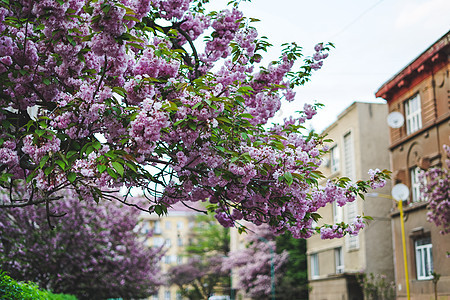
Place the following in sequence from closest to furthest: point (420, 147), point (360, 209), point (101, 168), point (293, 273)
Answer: point (101, 168)
point (420, 147)
point (360, 209)
point (293, 273)

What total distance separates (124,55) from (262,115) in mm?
4409

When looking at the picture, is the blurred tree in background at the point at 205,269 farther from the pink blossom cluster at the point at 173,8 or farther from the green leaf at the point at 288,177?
the green leaf at the point at 288,177

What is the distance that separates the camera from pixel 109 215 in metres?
24.3

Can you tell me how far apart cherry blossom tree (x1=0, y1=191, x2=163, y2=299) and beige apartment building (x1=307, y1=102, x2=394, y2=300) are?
42.7 feet

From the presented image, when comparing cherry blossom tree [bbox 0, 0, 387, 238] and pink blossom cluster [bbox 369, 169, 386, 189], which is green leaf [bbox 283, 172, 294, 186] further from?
pink blossom cluster [bbox 369, 169, 386, 189]

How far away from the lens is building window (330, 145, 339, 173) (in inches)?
1450

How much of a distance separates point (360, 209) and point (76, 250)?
60.3ft

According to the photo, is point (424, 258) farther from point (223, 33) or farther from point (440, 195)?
point (223, 33)

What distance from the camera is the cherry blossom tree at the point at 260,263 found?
4728cm

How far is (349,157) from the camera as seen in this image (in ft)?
115

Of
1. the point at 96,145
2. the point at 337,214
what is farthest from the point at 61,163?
the point at 337,214

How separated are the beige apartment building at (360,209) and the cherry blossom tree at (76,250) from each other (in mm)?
13006

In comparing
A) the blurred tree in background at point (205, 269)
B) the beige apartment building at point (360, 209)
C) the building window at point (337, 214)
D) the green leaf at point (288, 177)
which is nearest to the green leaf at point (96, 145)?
the green leaf at point (288, 177)

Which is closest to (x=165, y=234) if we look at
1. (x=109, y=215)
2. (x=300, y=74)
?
(x=109, y=215)
